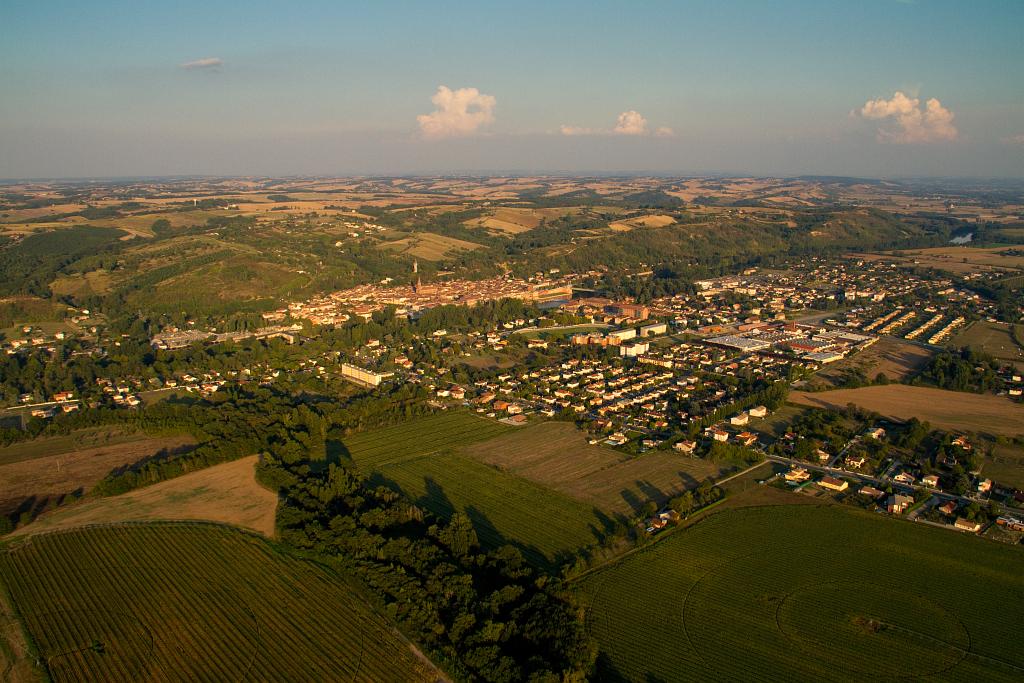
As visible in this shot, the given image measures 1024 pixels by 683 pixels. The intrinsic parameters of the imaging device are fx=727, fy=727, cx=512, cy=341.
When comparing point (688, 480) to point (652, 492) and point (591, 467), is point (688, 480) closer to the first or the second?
point (652, 492)

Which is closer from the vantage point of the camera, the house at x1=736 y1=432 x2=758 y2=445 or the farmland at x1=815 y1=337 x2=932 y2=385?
the house at x1=736 y1=432 x2=758 y2=445

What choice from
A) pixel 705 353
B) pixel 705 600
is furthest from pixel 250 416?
pixel 705 353

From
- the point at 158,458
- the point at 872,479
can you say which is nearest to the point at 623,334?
the point at 872,479

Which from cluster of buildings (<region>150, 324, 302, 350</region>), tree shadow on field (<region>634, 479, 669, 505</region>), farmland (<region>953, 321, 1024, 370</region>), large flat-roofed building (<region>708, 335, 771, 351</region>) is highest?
farmland (<region>953, 321, 1024, 370</region>)

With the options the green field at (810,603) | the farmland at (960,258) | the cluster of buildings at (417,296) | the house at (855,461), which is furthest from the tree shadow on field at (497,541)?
the farmland at (960,258)

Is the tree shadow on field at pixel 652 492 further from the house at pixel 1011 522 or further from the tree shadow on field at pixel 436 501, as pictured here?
the house at pixel 1011 522

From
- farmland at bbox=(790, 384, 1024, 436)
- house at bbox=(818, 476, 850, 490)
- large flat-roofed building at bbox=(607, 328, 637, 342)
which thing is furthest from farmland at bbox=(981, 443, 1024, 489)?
large flat-roofed building at bbox=(607, 328, 637, 342)

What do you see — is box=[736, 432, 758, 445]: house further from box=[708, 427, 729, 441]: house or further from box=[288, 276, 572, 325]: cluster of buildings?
box=[288, 276, 572, 325]: cluster of buildings

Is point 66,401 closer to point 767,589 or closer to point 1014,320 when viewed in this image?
point 767,589
